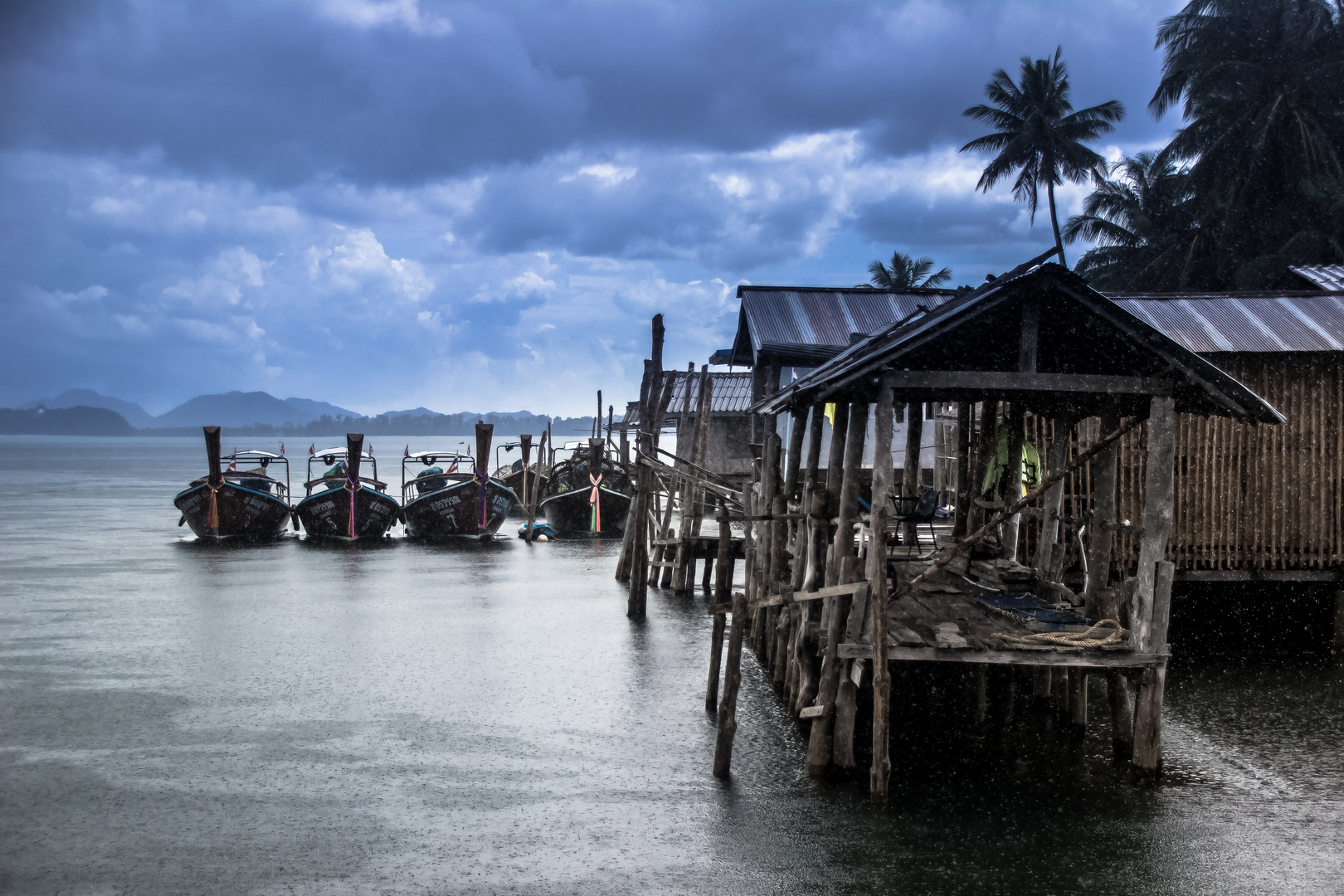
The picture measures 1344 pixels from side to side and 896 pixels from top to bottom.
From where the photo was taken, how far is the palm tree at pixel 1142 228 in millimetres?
32375

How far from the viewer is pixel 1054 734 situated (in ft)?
32.7

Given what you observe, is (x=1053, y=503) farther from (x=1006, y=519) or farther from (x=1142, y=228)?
(x=1142, y=228)

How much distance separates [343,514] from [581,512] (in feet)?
20.8

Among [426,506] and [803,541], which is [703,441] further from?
[426,506]

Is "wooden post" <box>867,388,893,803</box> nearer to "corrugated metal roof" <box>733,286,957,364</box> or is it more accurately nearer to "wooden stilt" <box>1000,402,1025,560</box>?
"wooden stilt" <box>1000,402,1025,560</box>

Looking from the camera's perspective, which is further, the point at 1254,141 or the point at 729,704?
the point at 1254,141

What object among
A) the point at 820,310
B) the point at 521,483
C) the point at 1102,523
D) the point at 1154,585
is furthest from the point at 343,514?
the point at 1154,585

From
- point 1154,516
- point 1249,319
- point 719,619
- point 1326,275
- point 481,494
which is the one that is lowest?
point 719,619

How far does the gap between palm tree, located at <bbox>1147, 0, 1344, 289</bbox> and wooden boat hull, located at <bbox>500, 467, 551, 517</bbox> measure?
21.4 m

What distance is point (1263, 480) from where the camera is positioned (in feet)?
42.3

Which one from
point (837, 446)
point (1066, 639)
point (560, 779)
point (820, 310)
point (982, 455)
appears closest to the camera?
point (1066, 639)

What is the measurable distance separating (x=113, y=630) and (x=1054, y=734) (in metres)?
12.9

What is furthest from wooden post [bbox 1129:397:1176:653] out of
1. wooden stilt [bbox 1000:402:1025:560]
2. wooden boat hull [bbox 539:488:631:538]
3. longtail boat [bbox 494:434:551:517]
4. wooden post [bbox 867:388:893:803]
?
longtail boat [bbox 494:434:551:517]

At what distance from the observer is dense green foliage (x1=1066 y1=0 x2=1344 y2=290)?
28.7 metres
